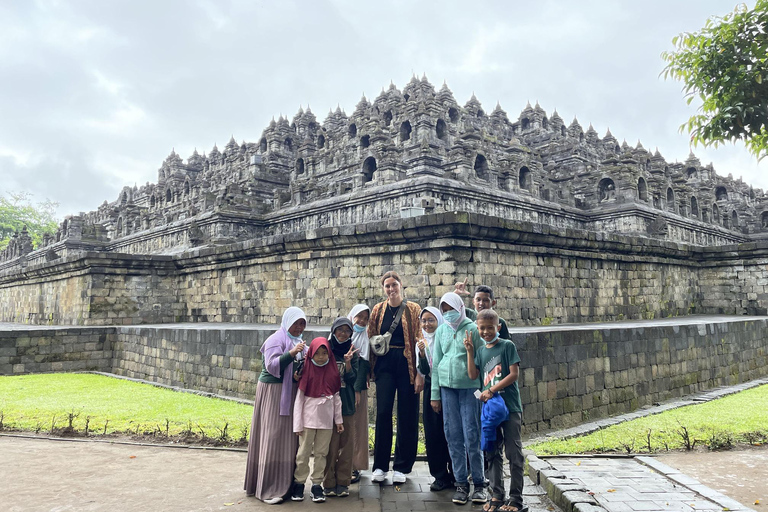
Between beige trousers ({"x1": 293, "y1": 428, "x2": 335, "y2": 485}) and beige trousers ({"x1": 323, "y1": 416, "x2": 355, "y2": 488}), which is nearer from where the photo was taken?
beige trousers ({"x1": 293, "y1": 428, "x2": 335, "y2": 485})

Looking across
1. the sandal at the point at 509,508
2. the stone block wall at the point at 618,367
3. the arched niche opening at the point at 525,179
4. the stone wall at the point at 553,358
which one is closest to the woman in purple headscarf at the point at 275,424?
the sandal at the point at 509,508

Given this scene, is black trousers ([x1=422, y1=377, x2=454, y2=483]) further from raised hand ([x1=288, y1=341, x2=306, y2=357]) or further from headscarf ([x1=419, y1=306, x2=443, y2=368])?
raised hand ([x1=288, y1=341, x2=306, y2=357])

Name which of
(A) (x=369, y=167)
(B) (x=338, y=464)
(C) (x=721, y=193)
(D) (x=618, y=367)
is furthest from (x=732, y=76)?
(C) (x=721, y=193)

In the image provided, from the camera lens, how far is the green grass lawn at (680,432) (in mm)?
5582

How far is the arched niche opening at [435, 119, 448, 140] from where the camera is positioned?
21062mm

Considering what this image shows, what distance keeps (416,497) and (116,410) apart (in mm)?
5421

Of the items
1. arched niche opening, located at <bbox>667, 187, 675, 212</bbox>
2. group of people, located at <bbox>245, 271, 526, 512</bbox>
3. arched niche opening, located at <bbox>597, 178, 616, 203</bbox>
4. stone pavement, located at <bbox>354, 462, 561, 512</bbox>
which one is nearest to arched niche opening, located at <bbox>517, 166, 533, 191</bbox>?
arched niche opening, located at <bbox>597, 178, 616, 203</bbox>

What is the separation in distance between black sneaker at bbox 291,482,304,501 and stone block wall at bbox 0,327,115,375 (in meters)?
9.55

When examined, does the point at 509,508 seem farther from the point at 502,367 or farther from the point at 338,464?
the point at 338,464

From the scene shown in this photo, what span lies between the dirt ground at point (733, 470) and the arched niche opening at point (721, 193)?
127ft

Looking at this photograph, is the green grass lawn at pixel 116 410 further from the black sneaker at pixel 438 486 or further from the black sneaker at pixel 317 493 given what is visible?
the black sneaker at pixel 438 486

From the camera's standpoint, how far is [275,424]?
13.9ft

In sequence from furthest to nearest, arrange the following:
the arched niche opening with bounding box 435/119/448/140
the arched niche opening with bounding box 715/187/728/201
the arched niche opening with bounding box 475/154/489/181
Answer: the arched niche opening with bounding box 715/187/728/201
the arched niche opening with bounding box 435/119/448/140
the arched niche opening with bounding box 475/154/489/181

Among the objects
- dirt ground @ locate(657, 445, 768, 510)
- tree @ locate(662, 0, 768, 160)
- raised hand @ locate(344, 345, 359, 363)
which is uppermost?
tree @ locate(662, 0, 768, 160)
